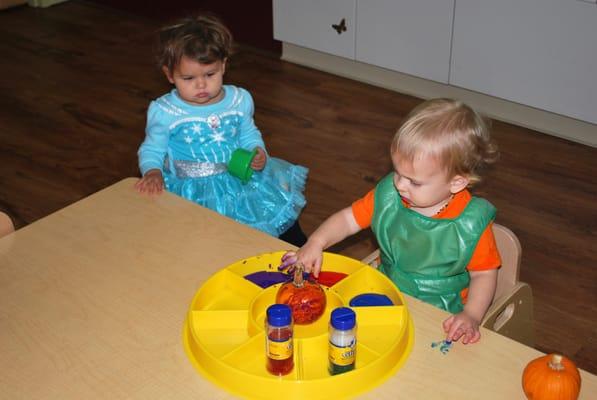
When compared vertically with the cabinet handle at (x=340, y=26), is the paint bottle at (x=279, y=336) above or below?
above

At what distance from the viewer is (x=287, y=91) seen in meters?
3.74

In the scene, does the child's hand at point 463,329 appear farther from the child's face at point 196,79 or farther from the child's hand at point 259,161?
the child's face at point 196,79

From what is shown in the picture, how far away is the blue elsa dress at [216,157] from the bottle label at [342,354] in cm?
86

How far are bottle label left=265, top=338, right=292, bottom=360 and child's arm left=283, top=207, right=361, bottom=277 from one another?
274 millimetres

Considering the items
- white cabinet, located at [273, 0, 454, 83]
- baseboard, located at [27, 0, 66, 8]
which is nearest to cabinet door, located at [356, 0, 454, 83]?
white cabinet, located at [273, 0, 454, 83]

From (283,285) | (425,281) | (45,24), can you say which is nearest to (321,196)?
(425,281)

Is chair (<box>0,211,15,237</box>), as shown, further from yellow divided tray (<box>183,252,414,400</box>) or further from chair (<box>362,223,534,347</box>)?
chair (<box>362,223,534,347</box>)

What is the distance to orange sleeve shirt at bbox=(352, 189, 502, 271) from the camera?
1.50m

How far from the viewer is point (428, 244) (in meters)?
1.55

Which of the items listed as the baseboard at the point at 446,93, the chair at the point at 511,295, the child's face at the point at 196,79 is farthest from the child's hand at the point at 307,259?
the baseboard at the point at 446,93

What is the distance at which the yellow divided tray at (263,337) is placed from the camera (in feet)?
3.79

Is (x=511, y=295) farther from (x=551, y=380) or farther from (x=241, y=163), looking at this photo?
(x=241, y=163)

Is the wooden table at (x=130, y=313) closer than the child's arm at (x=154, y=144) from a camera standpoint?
Yes

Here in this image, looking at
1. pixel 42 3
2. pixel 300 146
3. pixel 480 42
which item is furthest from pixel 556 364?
pixel 42 3
